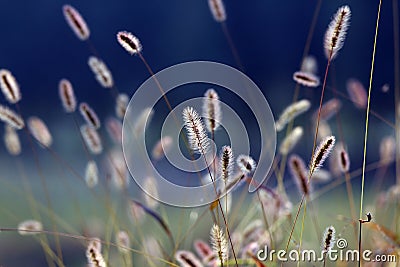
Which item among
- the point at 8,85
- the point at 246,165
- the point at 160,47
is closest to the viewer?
the point at 246,165

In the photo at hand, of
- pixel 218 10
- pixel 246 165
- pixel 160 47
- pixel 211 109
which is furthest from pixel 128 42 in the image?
pixel 160 47

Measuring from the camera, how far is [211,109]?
3.97 ft

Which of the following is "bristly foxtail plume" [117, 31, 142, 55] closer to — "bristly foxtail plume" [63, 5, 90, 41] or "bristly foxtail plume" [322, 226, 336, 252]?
"bristly foxtail plume" [63, 5, 90, 41]

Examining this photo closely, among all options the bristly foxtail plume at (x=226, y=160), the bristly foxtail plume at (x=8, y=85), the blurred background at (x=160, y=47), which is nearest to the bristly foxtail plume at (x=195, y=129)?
the bristly foxtail plume at (x=226, y=160)

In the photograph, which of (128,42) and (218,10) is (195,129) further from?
(218,10)

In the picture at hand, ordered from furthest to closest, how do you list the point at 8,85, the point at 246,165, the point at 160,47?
the point at 160,47, the point at 8,85, the point at 246,165

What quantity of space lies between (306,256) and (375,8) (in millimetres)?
3658

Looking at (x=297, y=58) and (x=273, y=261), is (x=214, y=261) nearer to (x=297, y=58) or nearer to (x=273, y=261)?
(x=273, y=261)

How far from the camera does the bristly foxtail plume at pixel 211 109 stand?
3.91 feet

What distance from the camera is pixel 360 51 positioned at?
4.91 metres

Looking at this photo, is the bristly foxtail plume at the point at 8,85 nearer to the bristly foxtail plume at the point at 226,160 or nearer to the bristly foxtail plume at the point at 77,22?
the bristly foxtail plume at the point at 77,22

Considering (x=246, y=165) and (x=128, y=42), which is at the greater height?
(x=128, y=42)

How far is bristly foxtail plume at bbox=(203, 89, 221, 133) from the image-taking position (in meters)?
1.19

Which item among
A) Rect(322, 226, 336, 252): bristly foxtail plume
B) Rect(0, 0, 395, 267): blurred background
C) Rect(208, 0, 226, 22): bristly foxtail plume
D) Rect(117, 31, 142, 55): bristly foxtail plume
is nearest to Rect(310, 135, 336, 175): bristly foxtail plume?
Rect(322, 226, 336, 252): bristly foxtail plume
